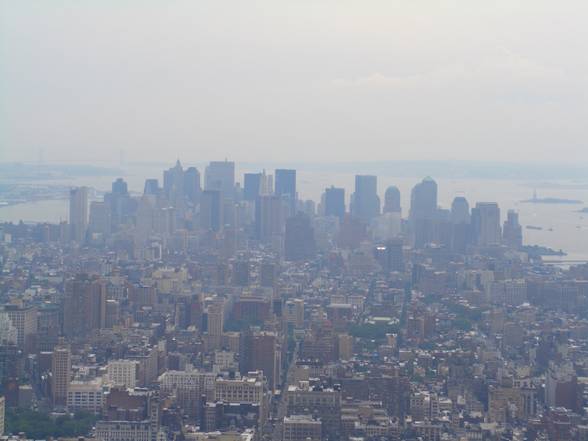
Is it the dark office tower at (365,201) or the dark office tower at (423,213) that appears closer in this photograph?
the dark office tower at (365,201)

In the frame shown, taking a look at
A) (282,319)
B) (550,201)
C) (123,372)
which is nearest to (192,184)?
(550,201)

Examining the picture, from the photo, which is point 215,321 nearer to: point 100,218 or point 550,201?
point 550,201

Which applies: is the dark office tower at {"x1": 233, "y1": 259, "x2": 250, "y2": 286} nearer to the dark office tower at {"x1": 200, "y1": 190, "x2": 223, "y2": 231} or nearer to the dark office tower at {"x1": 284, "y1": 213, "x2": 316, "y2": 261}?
the dark office tower at {"x1": 284, "y1": 213, "x2": 316, "y2": 261}

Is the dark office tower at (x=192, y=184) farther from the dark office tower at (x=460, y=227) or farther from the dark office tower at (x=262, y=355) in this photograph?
the dark office tower at (x=262, y=355)

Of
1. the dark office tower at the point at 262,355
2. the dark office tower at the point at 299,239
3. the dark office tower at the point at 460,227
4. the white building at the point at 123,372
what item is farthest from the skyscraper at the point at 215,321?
the dark office tower at the point at 460,227

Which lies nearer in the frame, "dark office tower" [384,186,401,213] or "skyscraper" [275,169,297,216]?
"skyscraper" [275,169,297,216]

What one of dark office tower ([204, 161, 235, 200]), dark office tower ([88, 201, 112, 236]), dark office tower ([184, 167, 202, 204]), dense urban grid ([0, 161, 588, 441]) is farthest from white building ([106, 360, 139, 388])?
dark office tower ([184, 167, 202, 204])
